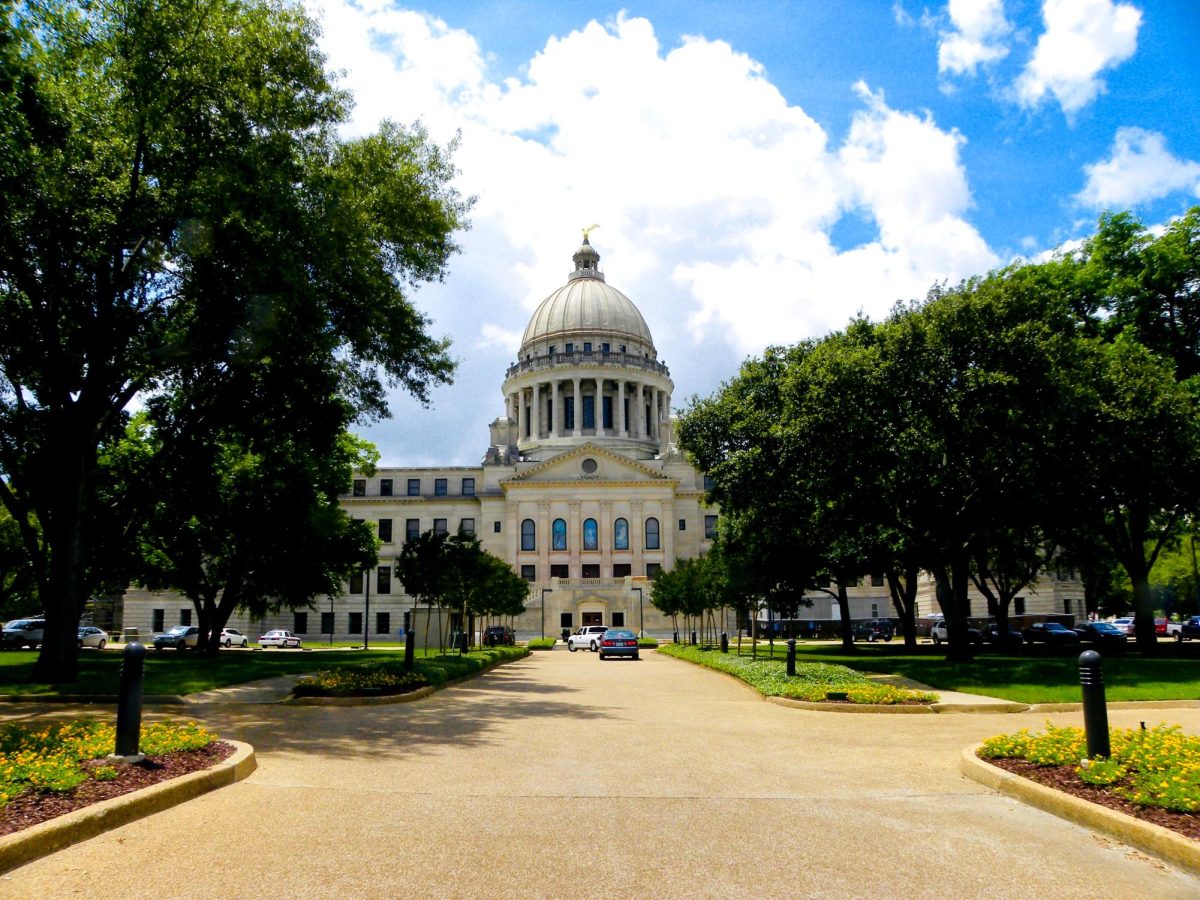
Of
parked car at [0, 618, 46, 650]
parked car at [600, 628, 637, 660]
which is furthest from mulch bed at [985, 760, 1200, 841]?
parked car at [0, 618, 46, 650]

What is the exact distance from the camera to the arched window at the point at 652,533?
91.3 m

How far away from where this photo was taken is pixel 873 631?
64188 mm

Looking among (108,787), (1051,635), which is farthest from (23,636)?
(1051,635)

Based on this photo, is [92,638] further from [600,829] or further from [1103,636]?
[600,829]

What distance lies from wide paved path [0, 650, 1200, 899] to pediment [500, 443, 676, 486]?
77.9 meters

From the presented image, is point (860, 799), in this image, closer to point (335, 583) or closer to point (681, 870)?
point (681, 870)

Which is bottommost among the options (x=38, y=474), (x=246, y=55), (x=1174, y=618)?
(x=1174, y=618)

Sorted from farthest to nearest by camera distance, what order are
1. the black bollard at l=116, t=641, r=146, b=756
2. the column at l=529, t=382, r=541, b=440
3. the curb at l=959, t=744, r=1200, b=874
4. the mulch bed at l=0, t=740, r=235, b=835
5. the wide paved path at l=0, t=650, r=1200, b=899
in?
the column at l=529, t=382, r=541, b=440 → the black bollard at l=116, t=641, r=146, b=756 → the mulch bed at l=0, t=740, r=235, b=835 → the curb at l=959, t=744, r=1200, b=874 → the wide paved path at l=0, t=650, r=1200, b=899

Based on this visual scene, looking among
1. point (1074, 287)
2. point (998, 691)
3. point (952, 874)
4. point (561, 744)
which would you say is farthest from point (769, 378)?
point (952, 874)

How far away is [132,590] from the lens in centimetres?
8375

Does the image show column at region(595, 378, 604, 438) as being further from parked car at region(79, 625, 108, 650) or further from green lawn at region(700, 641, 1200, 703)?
green lawn at region(700, 641, 1200, 703)

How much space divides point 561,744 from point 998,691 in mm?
11434

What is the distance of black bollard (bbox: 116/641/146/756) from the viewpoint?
9.34 m

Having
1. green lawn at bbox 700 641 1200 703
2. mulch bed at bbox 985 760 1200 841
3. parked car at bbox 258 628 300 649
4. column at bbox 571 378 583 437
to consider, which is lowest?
parked car at bbox 258 628 300 649
